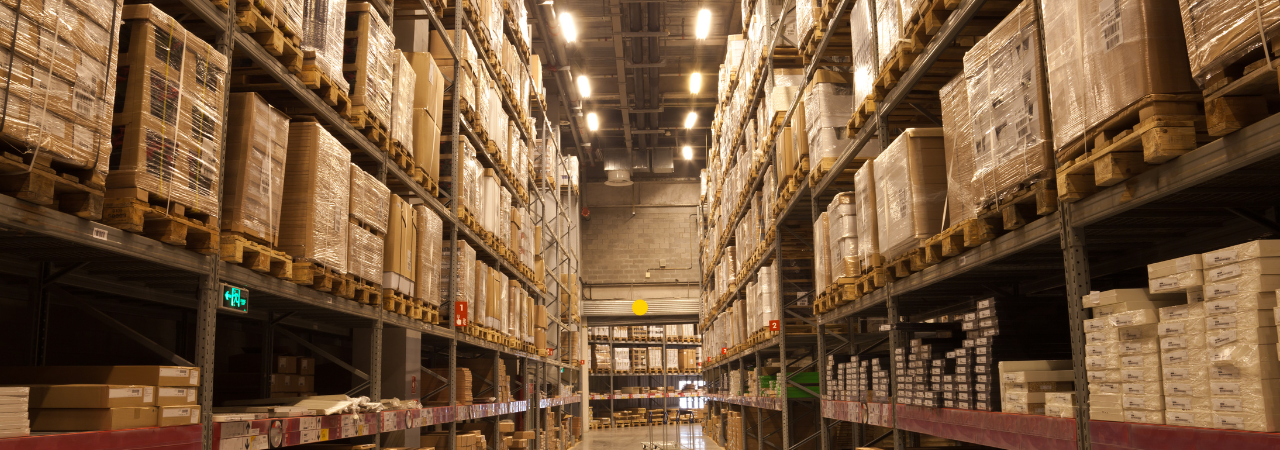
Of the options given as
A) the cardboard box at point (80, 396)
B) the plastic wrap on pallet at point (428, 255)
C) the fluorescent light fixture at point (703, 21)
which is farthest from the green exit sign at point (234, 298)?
the fluorescent light fixture at point (703, 21)

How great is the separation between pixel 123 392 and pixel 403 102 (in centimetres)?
418

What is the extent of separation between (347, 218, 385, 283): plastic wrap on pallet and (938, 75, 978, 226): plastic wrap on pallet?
403 centimetres

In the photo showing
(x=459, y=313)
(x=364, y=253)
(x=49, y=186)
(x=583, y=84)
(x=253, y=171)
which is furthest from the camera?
(x=583, y=84)

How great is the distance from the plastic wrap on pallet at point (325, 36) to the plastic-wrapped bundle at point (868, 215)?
12.5 feet

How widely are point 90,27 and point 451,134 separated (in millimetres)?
6065

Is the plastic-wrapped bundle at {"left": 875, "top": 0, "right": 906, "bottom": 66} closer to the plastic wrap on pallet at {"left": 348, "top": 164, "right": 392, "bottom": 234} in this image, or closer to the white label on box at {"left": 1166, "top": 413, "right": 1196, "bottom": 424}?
the white label on box at {"left": 1166, "top": 413, "right": 1196, "bottom": 424}

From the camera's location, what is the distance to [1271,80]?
2555 millimetres

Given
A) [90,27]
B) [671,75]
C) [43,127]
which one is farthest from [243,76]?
[671,75]

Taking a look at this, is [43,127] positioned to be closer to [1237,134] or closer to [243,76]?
[243,76]

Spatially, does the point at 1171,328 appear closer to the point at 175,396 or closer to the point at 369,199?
the point at 175,396

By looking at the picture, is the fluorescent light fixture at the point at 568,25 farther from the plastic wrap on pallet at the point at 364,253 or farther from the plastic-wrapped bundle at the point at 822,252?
the plastic wrap on pallet at the point at 364,253

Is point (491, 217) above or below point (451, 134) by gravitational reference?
below

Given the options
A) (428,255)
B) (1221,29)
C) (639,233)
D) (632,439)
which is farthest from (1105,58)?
(639,233)

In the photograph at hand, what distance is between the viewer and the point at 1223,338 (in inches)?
109
